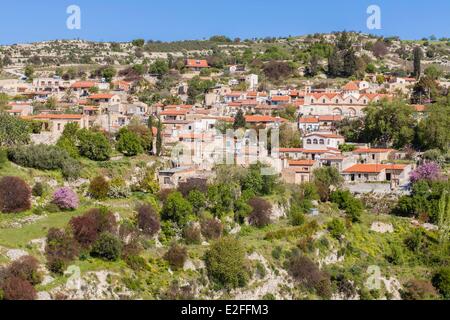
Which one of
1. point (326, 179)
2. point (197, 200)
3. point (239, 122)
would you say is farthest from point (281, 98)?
point (197, 200)

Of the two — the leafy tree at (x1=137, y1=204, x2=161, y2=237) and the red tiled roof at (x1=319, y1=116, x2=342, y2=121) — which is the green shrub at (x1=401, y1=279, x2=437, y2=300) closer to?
the leafy tree at (x1=137, y1=204, x2=161, y2=237)

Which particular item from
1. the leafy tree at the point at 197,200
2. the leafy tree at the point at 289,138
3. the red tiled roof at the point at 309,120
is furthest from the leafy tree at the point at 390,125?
the leafy tree at the point at 197,200

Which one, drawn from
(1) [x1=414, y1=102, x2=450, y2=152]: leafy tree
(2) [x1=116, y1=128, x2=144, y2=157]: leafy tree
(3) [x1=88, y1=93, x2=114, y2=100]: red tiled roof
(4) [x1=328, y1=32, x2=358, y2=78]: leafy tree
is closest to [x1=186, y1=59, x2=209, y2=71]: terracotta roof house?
(4) [x1=328, y1=32, x2=358, y2=78]: leafy tree

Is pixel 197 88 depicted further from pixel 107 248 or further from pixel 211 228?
pixel 107 248

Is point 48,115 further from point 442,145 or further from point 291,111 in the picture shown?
point 442,145

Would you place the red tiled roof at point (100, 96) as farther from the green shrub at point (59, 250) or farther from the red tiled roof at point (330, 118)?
the green shrub at point (59, 250)

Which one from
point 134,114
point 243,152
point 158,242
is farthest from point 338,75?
point 158,242

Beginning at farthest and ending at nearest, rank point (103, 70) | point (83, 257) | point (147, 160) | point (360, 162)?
1. point (103, 70)
2. point (360, 162)
3. point (147, 160)
4. point (83, 257)
